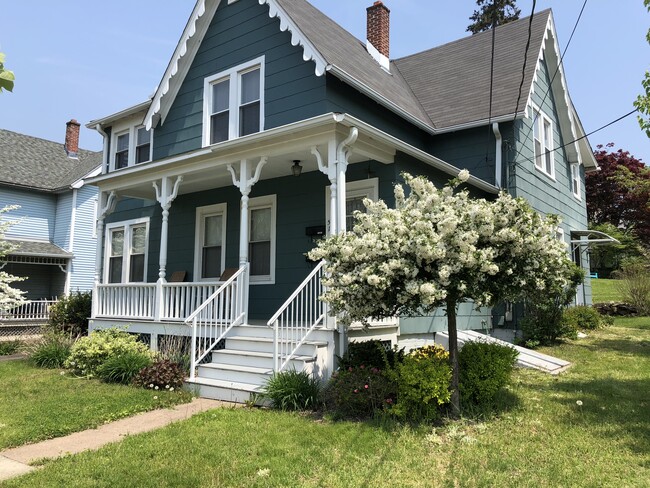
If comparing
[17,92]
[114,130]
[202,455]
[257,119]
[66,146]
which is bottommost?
[202,455]

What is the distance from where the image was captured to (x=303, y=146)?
8.27 metres

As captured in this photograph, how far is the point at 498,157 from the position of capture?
11648mm

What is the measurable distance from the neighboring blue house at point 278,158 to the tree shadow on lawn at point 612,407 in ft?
9.43

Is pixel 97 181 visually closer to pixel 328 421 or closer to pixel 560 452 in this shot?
pixel 328 421

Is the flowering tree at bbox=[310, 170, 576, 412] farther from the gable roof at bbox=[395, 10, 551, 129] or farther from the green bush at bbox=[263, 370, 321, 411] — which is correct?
the gable roof at bbox=[395, 10, 551, 129]

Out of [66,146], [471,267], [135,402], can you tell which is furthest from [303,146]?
[66,146]

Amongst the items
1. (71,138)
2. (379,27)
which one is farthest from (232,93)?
(71,138)

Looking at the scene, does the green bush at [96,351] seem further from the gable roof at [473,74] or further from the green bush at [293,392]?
the gable roof at [473,74]

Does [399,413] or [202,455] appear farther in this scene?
[399,413]

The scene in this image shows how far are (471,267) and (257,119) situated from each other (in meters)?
7.08

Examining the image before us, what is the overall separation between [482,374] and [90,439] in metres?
4.48

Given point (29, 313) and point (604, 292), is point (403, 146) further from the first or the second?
point (604, 292)

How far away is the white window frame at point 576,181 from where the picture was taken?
17094mm

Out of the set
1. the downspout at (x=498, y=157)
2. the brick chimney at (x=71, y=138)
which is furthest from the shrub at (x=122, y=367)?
the brick chimney at (x=71, y=138)
